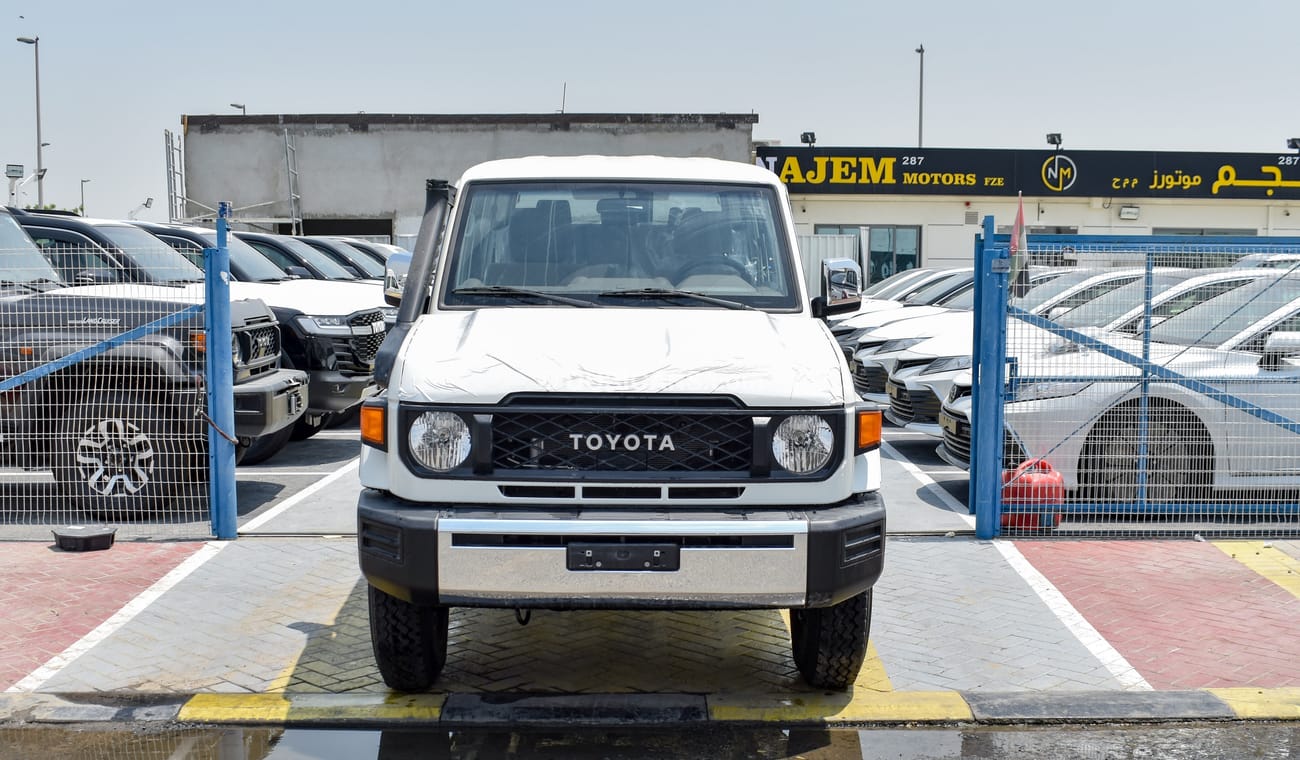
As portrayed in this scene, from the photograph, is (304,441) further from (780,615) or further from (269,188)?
(269,188)

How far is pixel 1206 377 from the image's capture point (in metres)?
7.66

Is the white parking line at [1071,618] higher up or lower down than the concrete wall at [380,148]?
lower down

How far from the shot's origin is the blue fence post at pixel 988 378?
7457 millimetres

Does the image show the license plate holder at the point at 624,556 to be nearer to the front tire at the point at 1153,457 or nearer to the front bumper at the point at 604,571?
the front bumper at the point at 604,571

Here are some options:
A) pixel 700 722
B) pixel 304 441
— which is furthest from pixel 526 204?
pixel 304 441

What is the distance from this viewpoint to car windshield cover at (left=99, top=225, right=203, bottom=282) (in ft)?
30.6

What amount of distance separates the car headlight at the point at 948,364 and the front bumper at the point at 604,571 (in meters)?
6.26

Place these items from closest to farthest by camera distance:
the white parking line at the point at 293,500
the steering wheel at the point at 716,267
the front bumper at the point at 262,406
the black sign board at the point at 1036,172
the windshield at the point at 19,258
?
the steering wheel at the point at 716,267 < the windshield at the point at 19,258 < the white parking line at the point at 293,500 < the front bumper at the point at 262,406 < the black sign board at the point at 1036,172

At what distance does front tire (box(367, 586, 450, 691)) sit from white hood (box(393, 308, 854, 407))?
0.92 metres

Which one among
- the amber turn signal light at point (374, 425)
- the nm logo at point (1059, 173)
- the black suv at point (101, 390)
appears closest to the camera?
the amber turn signal light at point (374, 425)

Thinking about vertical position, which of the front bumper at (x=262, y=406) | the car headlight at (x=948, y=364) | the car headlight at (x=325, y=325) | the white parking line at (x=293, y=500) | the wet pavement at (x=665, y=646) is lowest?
the wet pavement at (x=665, y=646)

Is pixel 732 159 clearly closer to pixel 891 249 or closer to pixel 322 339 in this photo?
pixel 891 249

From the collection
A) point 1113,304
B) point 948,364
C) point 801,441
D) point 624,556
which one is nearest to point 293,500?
point 624,556

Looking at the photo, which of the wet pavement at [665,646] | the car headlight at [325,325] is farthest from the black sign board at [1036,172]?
the wet pavement at [665,646]
